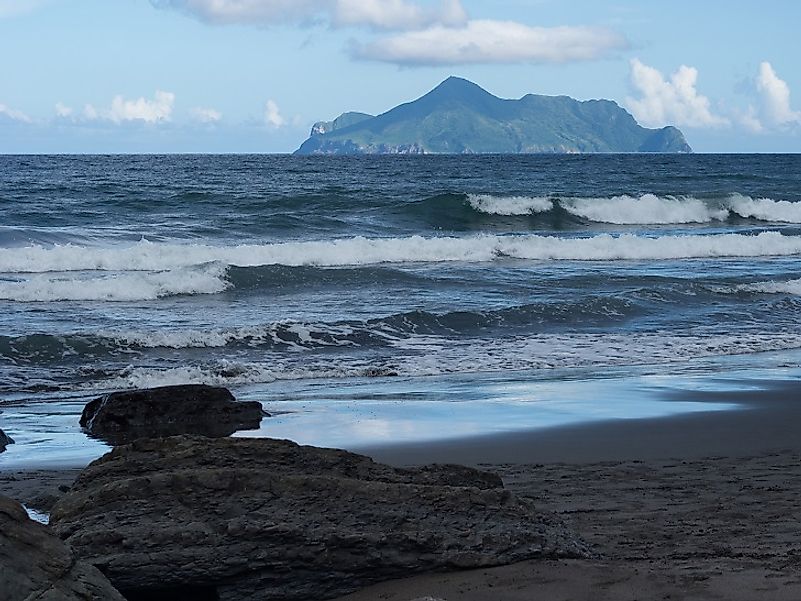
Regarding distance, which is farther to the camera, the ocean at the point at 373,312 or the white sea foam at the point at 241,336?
the white sea foam at the point at 241,336

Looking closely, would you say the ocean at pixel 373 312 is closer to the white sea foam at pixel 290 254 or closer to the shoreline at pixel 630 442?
the white sea foam at pixel 290 254

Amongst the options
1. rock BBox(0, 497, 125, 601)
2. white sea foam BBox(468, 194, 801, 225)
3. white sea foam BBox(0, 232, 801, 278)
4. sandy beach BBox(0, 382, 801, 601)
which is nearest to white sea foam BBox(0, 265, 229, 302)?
white sea foam BBox(0, 232, 801, 278)

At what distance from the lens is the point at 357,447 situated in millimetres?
7371

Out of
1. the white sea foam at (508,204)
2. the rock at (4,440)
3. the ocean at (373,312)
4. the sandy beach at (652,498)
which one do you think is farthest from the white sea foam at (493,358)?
the white sea foam at (508,204)

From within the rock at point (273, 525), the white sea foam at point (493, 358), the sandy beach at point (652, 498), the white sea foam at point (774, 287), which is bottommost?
the white sea foam at point (493, 358)

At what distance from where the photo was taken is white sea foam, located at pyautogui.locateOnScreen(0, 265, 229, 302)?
16.5 meters

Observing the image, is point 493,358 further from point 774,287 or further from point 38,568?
point 38,568

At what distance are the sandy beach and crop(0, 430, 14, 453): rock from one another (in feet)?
3.16

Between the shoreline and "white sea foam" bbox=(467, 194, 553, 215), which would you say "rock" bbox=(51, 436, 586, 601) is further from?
"white sea foam" bbox=(467, 194, 553, 215)

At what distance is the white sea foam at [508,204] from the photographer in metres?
35.7

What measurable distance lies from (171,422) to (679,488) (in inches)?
153

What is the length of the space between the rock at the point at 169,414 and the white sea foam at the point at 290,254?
8.85 meters

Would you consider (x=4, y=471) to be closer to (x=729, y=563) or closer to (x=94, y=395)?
(x=94, y=395)

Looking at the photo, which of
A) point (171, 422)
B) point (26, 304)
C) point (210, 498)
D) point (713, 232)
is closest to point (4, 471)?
point (171, 422)
